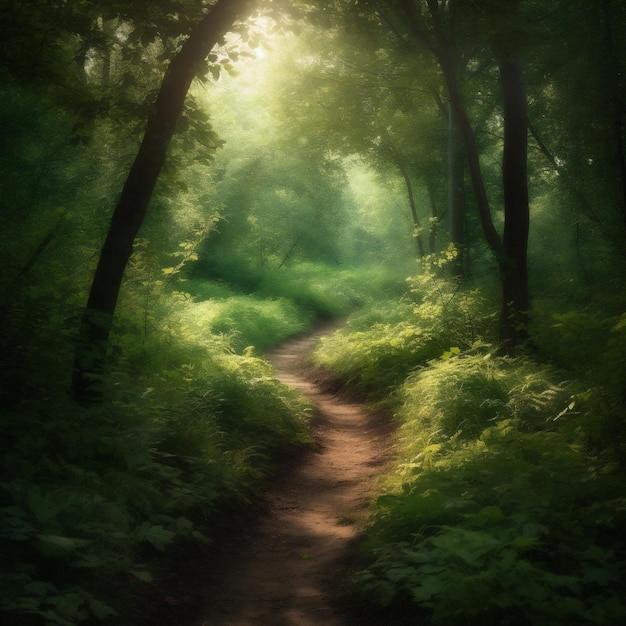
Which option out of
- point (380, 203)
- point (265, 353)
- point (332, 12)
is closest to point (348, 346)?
point (265, 353)

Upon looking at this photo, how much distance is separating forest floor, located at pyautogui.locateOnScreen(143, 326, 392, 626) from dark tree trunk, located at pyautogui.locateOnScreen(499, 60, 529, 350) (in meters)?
2.83

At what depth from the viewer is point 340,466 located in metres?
8.15

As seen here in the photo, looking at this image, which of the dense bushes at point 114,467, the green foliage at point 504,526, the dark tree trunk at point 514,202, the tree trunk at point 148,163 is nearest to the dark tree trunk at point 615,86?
the dark tree trunk at point 514,202

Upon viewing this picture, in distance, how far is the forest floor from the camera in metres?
4.31

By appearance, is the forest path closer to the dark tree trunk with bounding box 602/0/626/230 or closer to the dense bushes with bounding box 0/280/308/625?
the dense bushes with bounding box 0/280/308/625

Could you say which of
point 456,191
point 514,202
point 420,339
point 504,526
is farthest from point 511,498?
point 456,191

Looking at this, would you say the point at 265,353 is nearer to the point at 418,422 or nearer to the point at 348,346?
the point at 348,346

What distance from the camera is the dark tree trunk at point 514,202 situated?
31.9 feet

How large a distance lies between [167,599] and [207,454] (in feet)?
7.77

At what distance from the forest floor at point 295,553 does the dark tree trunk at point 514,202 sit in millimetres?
2830

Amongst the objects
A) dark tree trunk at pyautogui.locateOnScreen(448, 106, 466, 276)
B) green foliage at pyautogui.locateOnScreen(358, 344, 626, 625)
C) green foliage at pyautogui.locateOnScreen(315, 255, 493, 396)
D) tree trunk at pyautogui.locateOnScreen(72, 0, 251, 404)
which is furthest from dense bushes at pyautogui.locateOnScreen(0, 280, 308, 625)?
dark tree trunk at pyautogui.locateOnScreen(448, 106, 466, 276)

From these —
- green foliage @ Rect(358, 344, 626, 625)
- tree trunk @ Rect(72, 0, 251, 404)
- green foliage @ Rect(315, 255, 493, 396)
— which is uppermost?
green foliage @ Rect(315, 255, 493, 396)

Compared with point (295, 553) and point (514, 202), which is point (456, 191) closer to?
point (514, 202)

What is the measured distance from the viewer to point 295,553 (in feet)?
18.0
